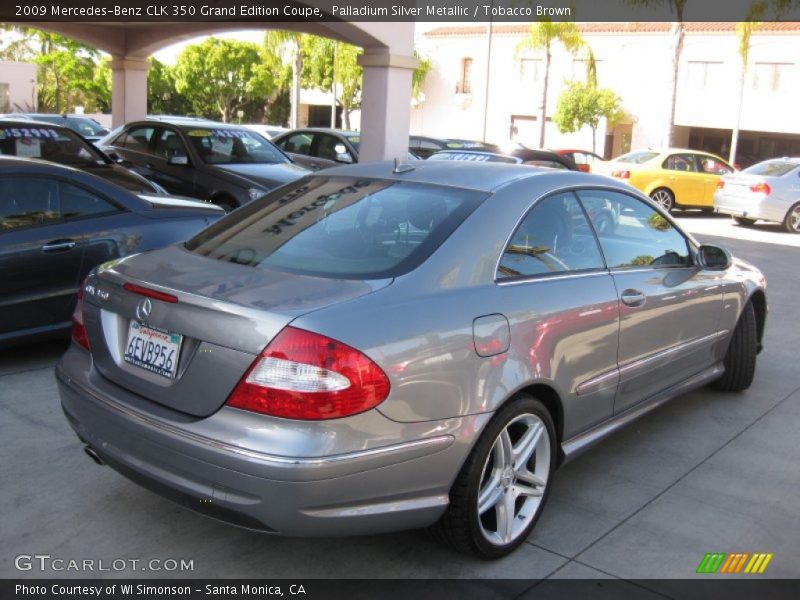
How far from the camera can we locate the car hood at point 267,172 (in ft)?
35.6

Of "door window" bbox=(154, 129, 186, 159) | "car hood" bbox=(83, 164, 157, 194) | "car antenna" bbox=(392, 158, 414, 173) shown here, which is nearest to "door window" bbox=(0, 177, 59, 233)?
"car hood" bbox=(83, 164, 157, 194)

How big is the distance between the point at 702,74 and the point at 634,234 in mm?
39053

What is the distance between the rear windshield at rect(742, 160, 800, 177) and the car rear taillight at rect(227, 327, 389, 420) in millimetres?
15871

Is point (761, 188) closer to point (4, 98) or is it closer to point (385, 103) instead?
point (385, 103)

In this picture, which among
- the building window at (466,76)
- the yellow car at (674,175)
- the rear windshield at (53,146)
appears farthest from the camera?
the building window at (466,76)

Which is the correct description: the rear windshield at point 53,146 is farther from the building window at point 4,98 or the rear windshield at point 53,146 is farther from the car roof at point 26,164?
the building window at point 4,98

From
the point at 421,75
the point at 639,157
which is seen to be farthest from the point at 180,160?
the point at 421,75

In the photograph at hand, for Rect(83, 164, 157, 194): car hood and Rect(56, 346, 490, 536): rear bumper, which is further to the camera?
Rect(83, 164, 157, 194): car hood

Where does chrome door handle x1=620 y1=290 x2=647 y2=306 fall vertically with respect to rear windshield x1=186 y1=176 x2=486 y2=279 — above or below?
below

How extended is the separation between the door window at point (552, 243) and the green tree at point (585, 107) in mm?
38841

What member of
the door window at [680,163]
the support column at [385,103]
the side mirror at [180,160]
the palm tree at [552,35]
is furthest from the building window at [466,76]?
the side mirror at [180,160]

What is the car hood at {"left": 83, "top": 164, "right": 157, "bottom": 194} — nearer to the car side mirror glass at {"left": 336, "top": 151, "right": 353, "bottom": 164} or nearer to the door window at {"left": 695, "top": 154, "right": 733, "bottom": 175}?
the car side mirror glass at {"left": 336, "top": 151, "right": 353, "bottom": 164}

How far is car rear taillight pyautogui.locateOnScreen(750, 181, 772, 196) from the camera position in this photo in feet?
53.7

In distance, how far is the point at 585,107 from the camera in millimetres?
41281
